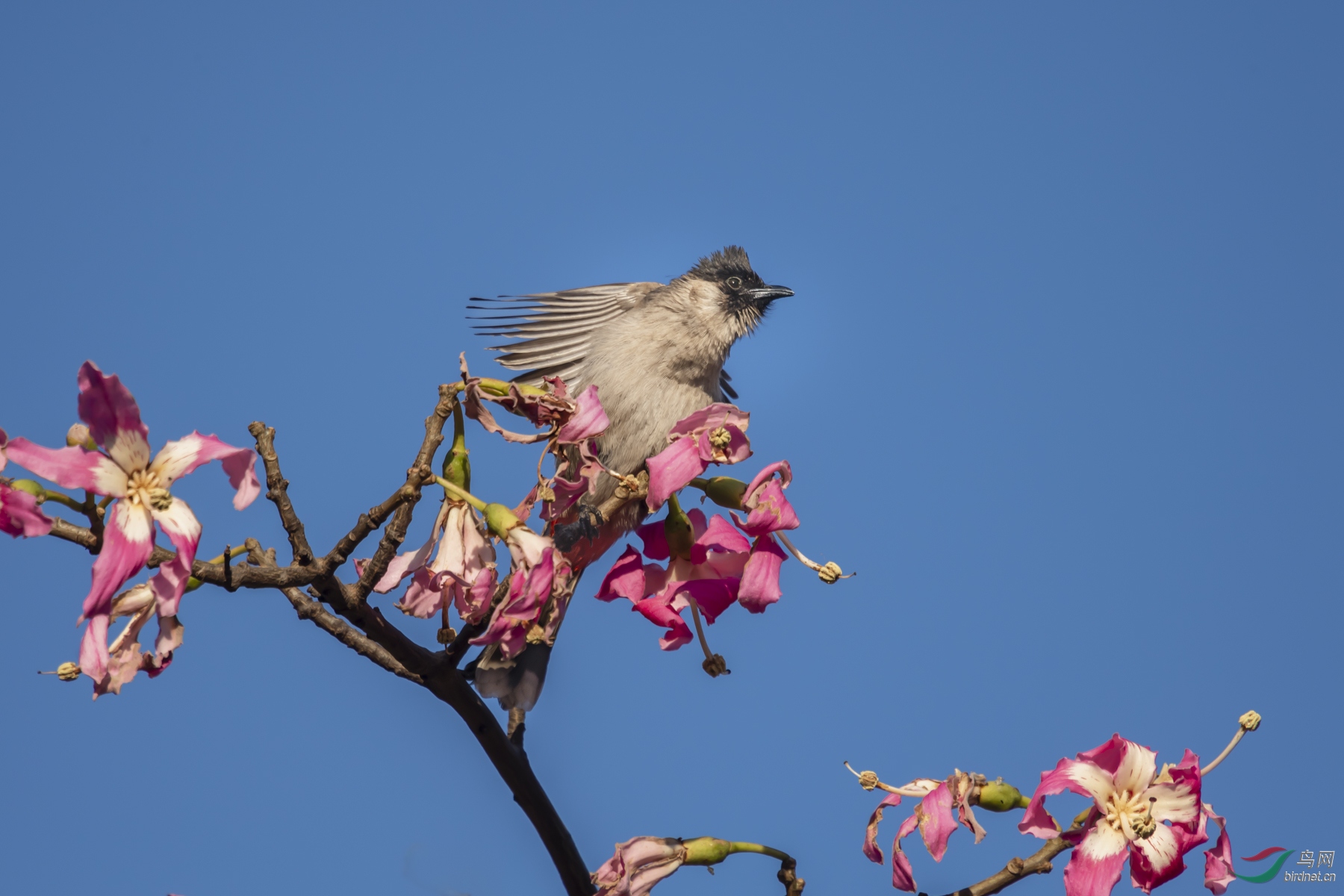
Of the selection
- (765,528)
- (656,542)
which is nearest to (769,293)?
(656,542)

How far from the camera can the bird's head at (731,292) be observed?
6.97m

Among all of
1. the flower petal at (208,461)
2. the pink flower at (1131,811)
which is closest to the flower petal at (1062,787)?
the pink flower at (1131,811)

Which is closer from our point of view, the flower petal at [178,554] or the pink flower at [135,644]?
the flower petal at [178,554]

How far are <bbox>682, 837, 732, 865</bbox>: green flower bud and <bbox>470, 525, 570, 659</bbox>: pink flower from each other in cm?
83

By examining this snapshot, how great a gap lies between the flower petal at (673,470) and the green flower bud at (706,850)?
1024mm

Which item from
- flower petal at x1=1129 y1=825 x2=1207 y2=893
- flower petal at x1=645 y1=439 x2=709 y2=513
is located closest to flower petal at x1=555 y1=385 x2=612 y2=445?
flower petal at x1=645 y1=439 x2=709 y2=513

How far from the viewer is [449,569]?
342 centimetres

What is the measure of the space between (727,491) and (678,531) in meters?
0.22

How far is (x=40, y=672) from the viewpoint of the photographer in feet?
9.57

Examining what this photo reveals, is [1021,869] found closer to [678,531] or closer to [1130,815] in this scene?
[1130,815]

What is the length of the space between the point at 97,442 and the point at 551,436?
1.23m

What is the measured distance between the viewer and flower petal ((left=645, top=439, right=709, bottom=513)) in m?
3.36

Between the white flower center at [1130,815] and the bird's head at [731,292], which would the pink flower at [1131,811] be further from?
the bird's head at [731,292]

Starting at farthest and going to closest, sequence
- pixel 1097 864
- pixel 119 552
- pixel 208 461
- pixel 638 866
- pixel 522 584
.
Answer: pixel 638 866 → pixel 522 584 → pixel 1097 864 → pixel 208 461 → pixel 119 552
